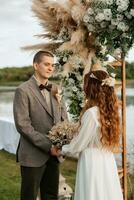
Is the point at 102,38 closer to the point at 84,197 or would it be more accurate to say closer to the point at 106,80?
the point at 106,80

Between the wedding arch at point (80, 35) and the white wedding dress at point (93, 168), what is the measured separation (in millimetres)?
1095

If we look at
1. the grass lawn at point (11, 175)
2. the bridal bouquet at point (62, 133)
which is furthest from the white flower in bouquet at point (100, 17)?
the grass lawn at point (11, 175)

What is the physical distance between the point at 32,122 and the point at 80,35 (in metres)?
1.05

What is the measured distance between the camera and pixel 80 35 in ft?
17.9

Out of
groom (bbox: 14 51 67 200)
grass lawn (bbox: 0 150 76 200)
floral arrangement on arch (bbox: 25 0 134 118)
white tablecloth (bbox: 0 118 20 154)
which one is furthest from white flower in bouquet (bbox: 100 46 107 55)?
white tablecloth (bbox: 0 118 20 154)

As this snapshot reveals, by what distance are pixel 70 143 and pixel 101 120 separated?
386 mm

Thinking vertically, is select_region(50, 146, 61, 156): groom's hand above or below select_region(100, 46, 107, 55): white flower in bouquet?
below

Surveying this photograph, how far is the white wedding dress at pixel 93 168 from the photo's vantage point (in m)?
4.50

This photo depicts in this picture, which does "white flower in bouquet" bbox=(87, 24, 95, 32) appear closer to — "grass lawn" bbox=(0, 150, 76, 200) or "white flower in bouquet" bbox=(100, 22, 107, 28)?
"white flower in bouquet" bbox=(100, 22, 107, 28)

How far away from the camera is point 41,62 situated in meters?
4.96

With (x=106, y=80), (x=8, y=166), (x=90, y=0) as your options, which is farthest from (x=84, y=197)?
(x=8, y=166)

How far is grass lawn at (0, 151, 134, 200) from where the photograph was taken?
7.38 m

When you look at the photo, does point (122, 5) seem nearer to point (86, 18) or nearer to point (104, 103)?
point (86, 18)

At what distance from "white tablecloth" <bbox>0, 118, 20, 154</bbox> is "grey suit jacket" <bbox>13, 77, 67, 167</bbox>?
6.44m
